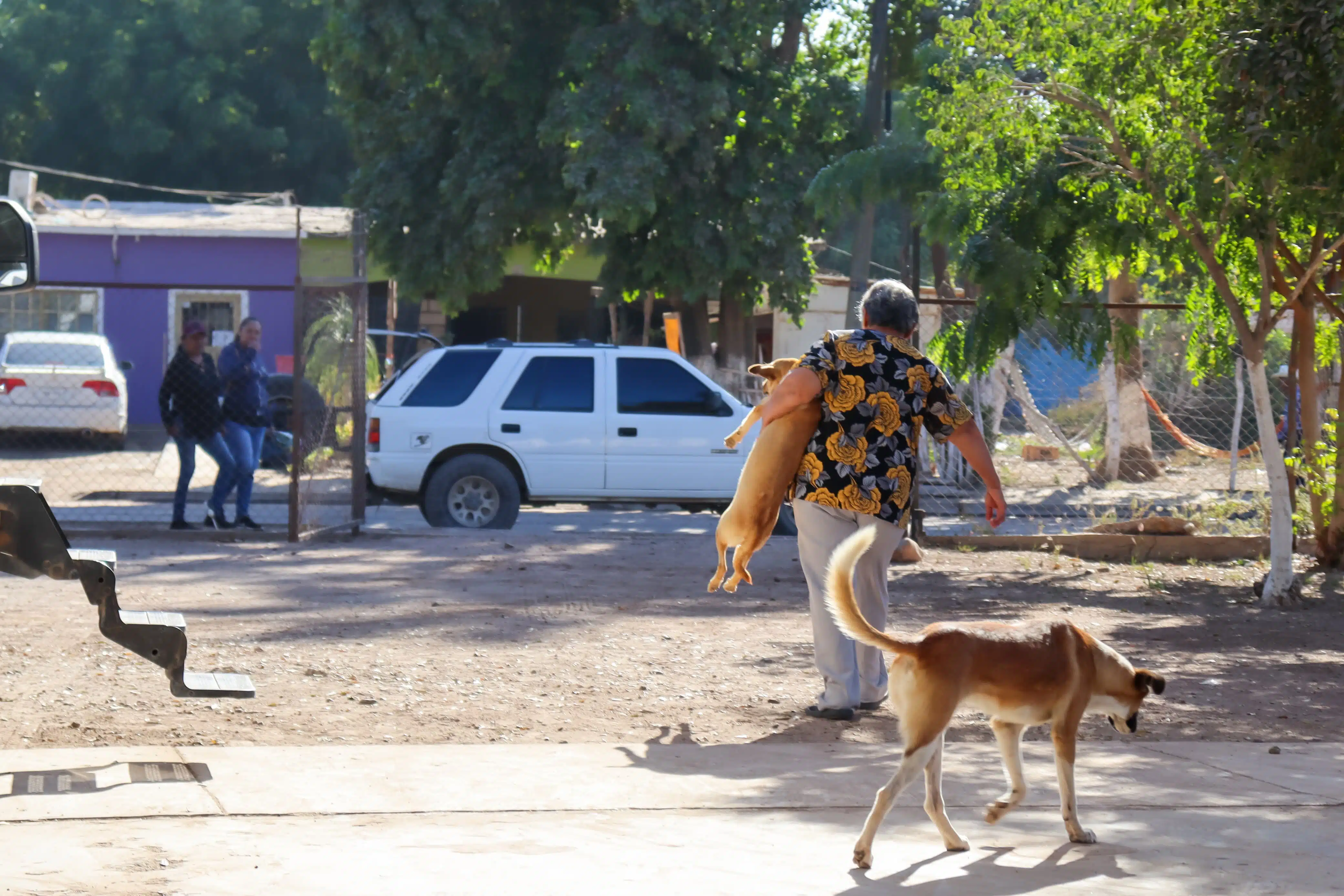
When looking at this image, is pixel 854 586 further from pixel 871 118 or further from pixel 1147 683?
pixel 871 118

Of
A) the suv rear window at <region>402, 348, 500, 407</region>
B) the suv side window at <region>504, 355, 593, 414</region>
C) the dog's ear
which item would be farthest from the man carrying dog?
the suv rear window at <region>402, 348, 500, 407</region>

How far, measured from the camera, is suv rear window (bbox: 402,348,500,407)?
45.4 ft

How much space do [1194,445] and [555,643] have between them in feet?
40.5

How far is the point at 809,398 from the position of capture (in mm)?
6059

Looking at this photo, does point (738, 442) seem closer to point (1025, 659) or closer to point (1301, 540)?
point (1025, 659)

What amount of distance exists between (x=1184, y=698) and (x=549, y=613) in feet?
12.8

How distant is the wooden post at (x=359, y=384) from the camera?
13086 millimetres

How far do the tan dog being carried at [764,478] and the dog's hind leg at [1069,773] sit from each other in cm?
178

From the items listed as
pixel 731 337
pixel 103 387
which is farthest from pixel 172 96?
pixel 731 337

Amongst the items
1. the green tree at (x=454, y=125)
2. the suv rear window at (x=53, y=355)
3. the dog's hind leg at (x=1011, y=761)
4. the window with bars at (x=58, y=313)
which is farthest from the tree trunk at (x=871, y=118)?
the dog's hind leg at (x=1011, y=761)

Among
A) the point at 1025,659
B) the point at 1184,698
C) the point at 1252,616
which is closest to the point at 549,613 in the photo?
the point at 1184,698

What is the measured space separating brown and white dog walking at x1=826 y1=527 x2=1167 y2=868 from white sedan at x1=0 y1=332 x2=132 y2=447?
18737mm

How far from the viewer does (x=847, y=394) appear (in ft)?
20.1

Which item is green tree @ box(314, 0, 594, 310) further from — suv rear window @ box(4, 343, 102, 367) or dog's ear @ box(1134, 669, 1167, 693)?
dog's ear @ box(1134, 669, 1167, 693)
